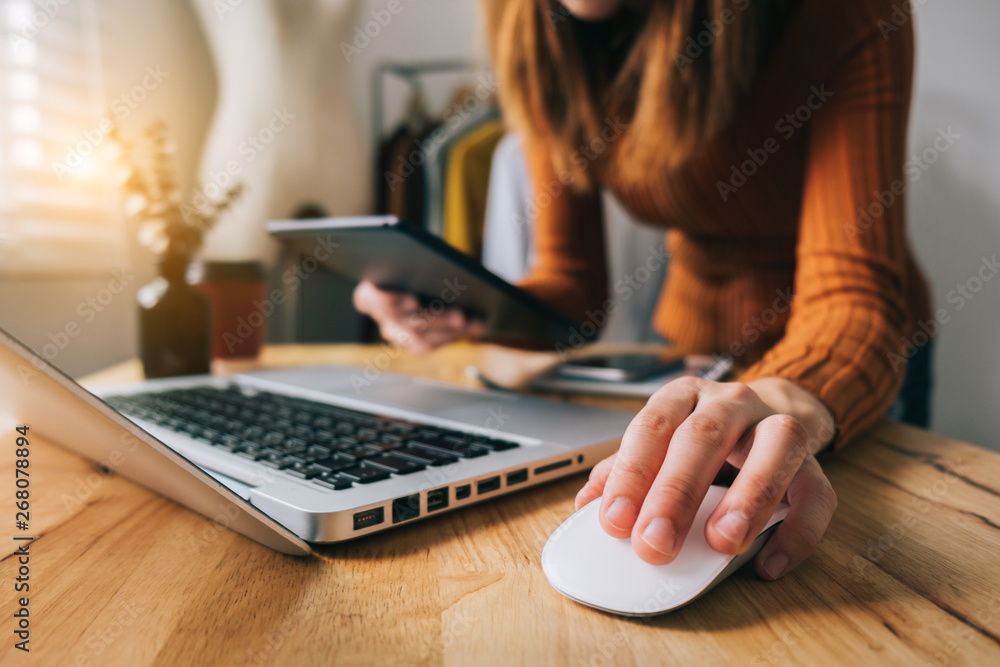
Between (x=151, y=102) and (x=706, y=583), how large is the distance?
2111mm

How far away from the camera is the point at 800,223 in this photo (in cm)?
79

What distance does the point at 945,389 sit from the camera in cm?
143

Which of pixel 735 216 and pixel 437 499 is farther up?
pixel 735 216

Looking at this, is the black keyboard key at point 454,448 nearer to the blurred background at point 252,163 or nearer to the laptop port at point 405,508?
the laptop port at point 405,508

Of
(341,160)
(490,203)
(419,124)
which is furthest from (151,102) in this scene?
(490,203)

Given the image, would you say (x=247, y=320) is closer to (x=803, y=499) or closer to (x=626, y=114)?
(x=626, y=114)

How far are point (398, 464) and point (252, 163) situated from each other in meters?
1.59

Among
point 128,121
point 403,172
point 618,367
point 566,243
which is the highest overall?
point 128,121

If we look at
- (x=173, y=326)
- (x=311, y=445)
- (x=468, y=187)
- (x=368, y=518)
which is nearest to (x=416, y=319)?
(x=173, y=326)

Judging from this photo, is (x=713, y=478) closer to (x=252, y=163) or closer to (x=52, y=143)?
(x=252, y=163)

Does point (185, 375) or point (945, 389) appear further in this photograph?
point (945, 389)

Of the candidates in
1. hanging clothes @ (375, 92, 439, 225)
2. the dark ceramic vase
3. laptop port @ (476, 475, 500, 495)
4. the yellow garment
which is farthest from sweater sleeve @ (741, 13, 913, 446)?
hanging clothes @ (375, 92, 439, 225)

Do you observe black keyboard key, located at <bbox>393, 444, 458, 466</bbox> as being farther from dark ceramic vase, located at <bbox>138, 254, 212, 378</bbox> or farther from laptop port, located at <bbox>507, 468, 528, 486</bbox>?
dark ceramic vase, located at <bbox>138, 254, 212, 378</bbox>

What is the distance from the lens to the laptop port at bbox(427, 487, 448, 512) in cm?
36
